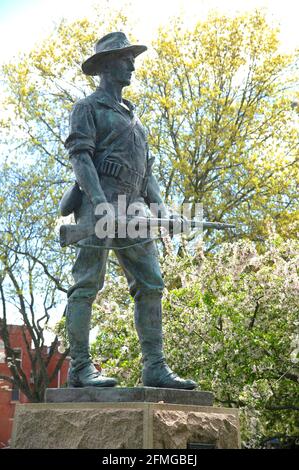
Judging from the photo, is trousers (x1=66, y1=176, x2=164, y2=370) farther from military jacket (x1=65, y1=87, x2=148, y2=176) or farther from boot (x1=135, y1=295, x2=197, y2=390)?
military jacket (x1=65, y1=87, x2=148, y2=176)

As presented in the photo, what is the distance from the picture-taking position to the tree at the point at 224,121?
66.1 ft

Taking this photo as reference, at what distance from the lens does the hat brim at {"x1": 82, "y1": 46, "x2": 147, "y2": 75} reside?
20.1ft

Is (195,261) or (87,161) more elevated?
(195,261)

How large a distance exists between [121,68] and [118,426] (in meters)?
3.07

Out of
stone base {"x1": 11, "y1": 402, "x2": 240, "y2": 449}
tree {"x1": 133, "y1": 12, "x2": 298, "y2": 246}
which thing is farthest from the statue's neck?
tree {"x1": 133, "y1": 12, "x2": 298, "y2": 246}

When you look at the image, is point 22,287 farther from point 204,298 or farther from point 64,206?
point 64,206

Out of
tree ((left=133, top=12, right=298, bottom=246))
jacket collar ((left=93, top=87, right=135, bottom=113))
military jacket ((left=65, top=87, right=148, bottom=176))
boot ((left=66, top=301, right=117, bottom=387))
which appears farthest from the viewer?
tree ((left=133, top=12, right=298, bottom=246))

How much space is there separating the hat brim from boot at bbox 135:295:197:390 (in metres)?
2.11

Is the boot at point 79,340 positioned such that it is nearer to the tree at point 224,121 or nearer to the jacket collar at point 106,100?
the jacket collar at point 106,100

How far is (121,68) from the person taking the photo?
6.21 m
